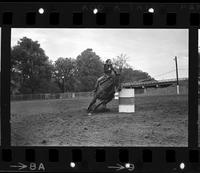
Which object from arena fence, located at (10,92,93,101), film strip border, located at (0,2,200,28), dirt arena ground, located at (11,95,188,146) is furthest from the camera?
arena fence, located at (10,92,93,101)

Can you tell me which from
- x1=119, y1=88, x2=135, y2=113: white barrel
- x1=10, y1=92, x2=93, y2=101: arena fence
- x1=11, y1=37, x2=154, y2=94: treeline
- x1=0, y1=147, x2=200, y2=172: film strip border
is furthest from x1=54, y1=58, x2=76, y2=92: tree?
x1=0, y1=147, x2=200, y2=172: film strip border

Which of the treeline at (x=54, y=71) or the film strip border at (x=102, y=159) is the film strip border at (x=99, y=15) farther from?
the film strip border at (x=102, y=159)

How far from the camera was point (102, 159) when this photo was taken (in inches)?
259

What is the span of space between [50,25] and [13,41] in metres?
0.71

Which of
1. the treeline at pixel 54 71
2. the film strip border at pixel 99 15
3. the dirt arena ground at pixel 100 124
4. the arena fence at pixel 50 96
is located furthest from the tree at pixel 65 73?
the film strip border at pixel 99 15

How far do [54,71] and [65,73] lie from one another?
204 mm

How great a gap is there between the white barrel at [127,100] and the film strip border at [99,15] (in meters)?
1.17

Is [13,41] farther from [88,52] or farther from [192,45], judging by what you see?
[192,45]

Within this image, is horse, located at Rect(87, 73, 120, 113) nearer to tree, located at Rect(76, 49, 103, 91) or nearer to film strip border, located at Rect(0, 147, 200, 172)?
tree, located at Rect(76, 49, 103, 91)

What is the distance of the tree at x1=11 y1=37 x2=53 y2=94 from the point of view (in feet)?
22.0

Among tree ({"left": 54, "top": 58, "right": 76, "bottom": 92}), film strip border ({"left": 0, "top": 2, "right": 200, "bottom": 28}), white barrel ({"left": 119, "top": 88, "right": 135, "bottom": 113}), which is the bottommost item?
white barrel ({"left": 119, "top": 88, "right": 135, "bottom": 113})

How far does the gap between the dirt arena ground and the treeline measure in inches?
11.5

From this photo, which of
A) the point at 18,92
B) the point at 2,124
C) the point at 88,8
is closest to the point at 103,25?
the point at 88,8

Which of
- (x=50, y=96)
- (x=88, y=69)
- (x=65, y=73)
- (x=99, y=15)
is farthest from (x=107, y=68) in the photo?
(x=50, y=96)
